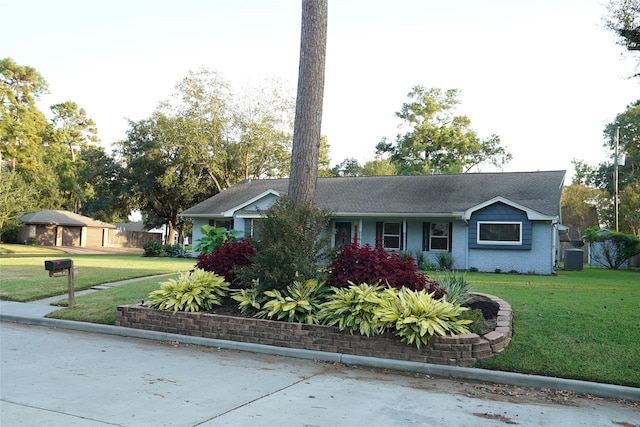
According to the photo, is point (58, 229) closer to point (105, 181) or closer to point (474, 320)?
point (105, 181)

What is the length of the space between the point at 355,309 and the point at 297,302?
38.9 inches

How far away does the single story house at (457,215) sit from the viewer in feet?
67.8

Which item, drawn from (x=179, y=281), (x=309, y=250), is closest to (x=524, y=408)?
(x=309, y=250)

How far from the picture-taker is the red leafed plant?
7922 mm

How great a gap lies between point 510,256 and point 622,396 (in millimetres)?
15985

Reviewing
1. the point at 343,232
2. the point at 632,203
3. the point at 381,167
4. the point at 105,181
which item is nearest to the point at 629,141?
the point at 632,203

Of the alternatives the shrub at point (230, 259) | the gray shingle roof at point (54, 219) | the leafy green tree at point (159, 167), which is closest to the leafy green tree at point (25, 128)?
the gray shingle roof at point (54, 219)

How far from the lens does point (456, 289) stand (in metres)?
8.41

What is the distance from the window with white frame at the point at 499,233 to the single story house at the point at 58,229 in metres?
37.4

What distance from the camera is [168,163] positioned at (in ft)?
123

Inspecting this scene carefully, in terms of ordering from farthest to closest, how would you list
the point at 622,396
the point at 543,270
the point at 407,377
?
1. the point at 543,270
2. the point at 407,377
3. the point at 622,396

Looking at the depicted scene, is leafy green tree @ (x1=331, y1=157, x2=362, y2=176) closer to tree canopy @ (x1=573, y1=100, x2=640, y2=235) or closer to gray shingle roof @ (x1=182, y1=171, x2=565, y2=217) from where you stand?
tree canopy @ (x1=573, y1=100, x2=640, y2=235)

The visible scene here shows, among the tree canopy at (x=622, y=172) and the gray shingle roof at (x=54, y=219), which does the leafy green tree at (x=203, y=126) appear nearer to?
the gray shingle roof at (x=54, y=219)

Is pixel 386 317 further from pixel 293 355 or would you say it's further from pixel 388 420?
pixel 388 420
